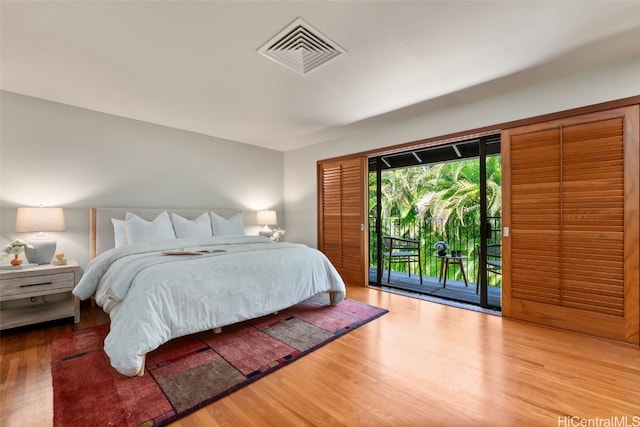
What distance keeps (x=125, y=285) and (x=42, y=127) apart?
2.49 metres

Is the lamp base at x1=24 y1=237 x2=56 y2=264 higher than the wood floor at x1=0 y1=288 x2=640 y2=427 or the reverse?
higher

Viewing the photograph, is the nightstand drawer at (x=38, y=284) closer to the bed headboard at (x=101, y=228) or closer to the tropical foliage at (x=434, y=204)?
the bed headboard at (x=101, y=228)

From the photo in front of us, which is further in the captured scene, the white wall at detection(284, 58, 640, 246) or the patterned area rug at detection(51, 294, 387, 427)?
the white wall at detection(284, 58, 640, 246)

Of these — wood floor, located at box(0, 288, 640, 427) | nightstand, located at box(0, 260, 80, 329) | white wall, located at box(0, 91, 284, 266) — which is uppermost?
white wall, located at box(0, 91, 284, 266)

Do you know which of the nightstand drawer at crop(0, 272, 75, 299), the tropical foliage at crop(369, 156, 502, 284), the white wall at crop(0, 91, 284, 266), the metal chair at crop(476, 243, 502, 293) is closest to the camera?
the nightstand drawer at crop(0, 272, 75, 299)

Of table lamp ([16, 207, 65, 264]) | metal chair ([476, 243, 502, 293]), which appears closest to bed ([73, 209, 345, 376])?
table lamp ([16, 207, 65, 264])

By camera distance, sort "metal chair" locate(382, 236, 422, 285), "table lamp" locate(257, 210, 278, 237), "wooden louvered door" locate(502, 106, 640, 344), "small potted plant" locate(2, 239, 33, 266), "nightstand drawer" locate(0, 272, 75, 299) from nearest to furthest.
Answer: "wooden louvered door" locate(502, 106, 640, 344) < "nightstand drawer" locate(0, 272, 75, 299) < "small potted plant" locate(2, 239, 33, 266) < "metal chair" locate(382, 236, 422, 285) < "table lamp" locate(257, 210, 278, 237)

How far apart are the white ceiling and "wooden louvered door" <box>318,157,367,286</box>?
50.7 inches

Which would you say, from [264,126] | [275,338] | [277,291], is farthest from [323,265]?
[264,126]

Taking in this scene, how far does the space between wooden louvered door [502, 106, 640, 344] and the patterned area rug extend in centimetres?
174

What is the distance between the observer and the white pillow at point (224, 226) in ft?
13.4

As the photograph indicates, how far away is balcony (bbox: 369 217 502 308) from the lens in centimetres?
392

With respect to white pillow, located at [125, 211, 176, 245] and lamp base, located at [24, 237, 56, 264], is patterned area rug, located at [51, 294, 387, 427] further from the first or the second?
white pillow, located at [125, 211, 176, 245]

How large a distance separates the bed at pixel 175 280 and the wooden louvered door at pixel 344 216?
1.21 meters
